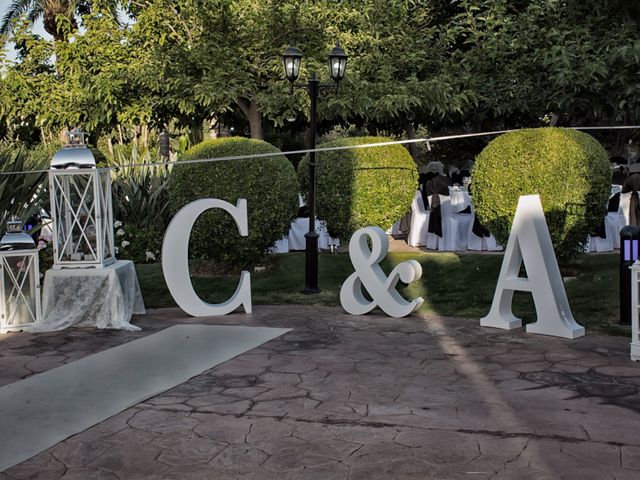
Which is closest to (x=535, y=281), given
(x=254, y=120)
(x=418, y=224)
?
(x=418, y=224)

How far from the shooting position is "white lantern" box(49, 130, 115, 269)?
26.9 ft

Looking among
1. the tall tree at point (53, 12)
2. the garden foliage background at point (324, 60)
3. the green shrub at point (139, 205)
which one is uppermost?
the tall tree at point (53, 12)

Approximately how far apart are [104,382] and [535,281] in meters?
4.13

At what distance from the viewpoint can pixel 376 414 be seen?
5051mm

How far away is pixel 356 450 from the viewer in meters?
4.39

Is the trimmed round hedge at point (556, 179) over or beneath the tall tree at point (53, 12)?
beneath

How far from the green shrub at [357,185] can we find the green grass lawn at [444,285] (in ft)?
2.09

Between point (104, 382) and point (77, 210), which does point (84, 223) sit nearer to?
point (77, 210)

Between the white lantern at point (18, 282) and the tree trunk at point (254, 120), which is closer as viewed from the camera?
the white lantern at point (18, 282)

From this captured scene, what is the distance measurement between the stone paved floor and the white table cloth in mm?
487

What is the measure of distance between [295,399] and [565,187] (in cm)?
534

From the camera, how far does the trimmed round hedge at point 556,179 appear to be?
9406mm

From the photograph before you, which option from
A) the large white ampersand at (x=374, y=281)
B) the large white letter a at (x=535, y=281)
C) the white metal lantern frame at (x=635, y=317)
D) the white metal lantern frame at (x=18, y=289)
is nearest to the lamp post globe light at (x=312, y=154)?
the large white ampersand at (x=374, y=281)

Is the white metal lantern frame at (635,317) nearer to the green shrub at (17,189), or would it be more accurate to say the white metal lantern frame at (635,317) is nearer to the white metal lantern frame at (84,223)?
the white metal lantern frame at (84,223)
